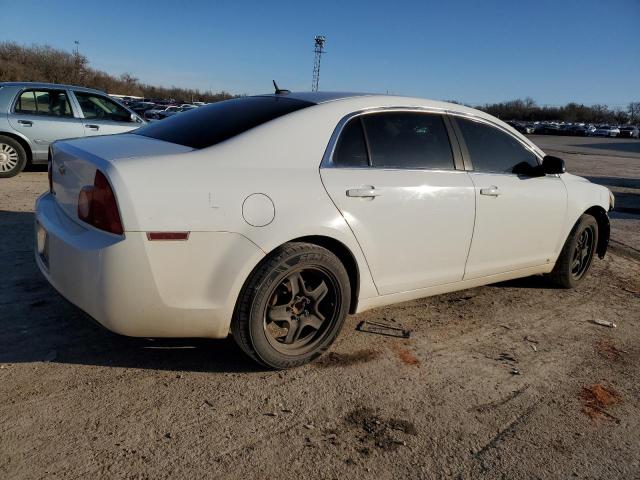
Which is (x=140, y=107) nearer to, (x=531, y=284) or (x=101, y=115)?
(x=101, y=115)

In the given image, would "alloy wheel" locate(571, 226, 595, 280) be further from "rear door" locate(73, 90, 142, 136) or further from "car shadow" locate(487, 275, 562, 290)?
"rear door" locate(73, 90, 142, 136)

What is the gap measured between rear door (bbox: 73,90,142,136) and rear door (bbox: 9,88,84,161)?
0.18 metres

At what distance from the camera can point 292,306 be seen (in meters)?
3.02

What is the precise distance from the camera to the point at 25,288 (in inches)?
154

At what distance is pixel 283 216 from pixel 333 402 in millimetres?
1011

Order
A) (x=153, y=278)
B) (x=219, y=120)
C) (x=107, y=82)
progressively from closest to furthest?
1. (x=153, y=278)
2. (x=219, y=120)
3. (x=107, y=82)

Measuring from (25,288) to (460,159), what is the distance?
334 centimetres

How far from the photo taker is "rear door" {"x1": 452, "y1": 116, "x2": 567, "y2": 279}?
12.4 feet

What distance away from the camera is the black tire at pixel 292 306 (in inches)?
109

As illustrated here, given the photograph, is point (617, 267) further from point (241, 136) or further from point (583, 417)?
point (241, 136)

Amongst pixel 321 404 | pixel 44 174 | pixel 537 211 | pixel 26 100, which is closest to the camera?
pixel 321 404

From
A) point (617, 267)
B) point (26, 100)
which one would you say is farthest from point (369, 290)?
point (26, 100)

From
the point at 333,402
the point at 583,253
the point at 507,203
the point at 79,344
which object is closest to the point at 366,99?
the point at 507,203

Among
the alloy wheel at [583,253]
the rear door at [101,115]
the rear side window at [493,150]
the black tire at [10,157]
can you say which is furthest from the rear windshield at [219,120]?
the black tire at [10,157]
